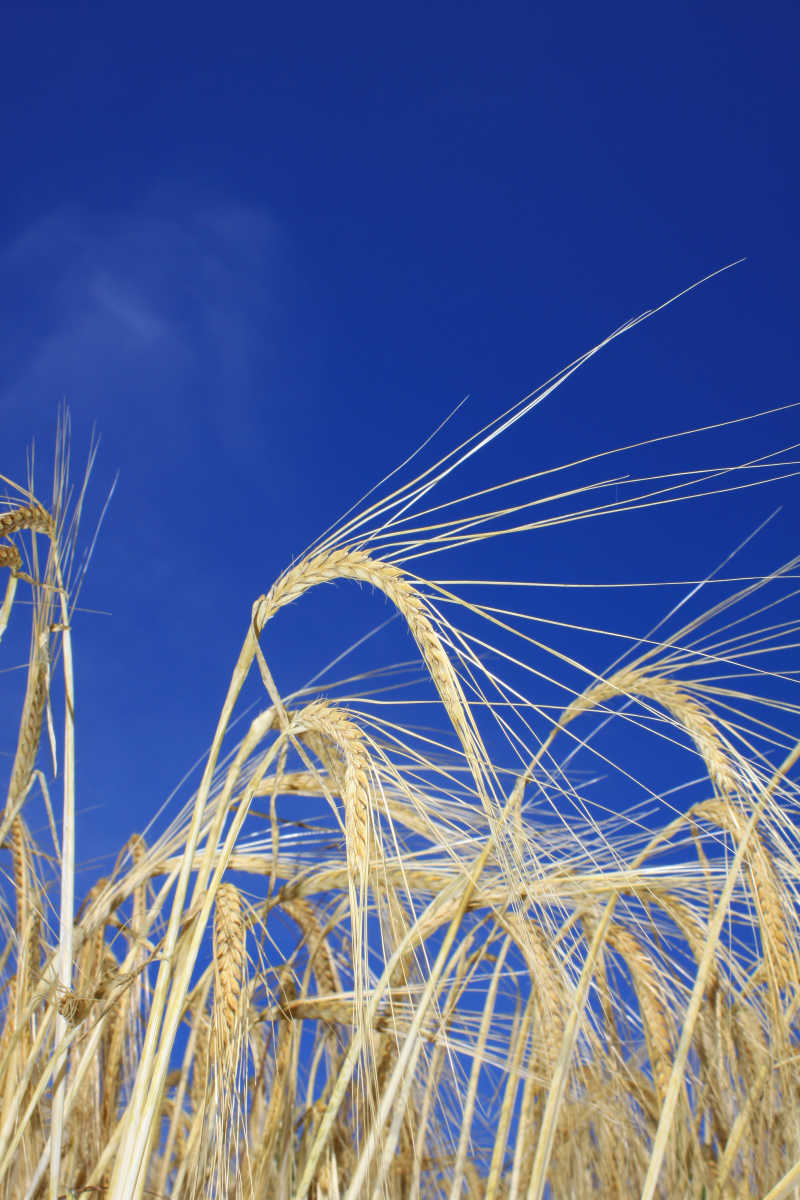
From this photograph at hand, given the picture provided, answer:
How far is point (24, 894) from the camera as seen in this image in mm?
2227

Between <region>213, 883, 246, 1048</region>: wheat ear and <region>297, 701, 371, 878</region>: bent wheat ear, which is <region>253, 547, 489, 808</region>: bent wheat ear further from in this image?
<region>213, 883, 246, 1048</region>: wheat ear

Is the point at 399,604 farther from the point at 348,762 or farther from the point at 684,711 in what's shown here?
the point at 684,711

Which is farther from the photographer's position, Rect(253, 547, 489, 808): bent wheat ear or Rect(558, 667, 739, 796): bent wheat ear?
Rect(558, 667, 739, 796): bent wheat ear

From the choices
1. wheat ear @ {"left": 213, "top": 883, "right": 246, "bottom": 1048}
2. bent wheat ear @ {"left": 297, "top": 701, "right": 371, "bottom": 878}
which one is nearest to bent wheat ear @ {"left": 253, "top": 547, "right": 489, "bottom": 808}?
bent wheat ear @ {"left": 297, "top": 701, "right": 371, "bottom": 878}

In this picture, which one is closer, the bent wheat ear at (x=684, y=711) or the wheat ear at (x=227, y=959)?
the wheat ear at (x=227, y=959)

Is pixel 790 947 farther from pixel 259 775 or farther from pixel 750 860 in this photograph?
pixel 259 775

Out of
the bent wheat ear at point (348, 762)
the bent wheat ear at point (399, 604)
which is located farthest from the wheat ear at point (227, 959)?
the bent wheat ear at point (399, 604)

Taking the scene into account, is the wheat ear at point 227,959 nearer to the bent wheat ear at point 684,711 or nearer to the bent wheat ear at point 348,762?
the bent wheat ear at point 348,762

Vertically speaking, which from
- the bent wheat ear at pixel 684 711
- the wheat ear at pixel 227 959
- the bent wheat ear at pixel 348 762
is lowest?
the wheat ear at pixel 227 959

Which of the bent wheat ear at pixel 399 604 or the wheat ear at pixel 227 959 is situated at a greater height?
the bent wheat ear at pixel 399 604

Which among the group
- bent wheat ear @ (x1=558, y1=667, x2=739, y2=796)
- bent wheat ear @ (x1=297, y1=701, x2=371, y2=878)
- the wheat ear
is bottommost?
the wheat ear

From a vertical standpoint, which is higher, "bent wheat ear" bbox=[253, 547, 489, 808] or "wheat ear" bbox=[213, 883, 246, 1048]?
"bent wheat ear" bbox=[253, 547, 489, 808]

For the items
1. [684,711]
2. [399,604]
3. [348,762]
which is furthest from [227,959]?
[684,711]

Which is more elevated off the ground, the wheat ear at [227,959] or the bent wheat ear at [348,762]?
the bent wheat ear at [348,762]
